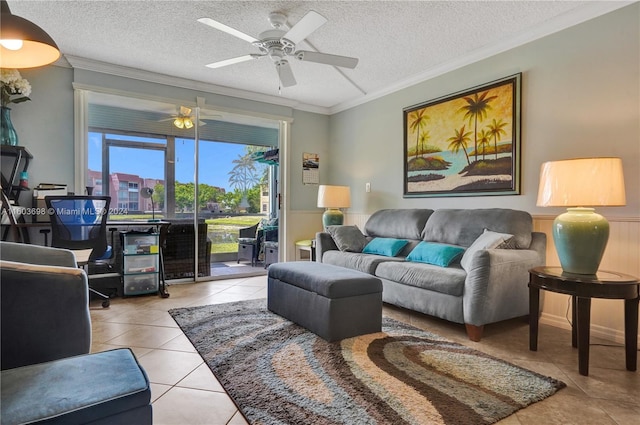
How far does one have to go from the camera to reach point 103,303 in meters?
3.21

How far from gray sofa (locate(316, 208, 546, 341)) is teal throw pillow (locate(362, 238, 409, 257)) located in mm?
66

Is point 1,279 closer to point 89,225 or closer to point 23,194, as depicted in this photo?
point 89,225

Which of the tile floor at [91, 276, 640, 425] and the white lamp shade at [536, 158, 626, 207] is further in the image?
the white lamp shade at [536, 158, 626, 207]

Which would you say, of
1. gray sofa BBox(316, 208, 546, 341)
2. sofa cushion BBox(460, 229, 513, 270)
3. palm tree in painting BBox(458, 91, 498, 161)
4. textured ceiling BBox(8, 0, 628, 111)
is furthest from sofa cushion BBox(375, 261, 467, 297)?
textured ceiling BBox(8, 0, 628, 111)

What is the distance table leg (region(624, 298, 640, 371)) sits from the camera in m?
1.97

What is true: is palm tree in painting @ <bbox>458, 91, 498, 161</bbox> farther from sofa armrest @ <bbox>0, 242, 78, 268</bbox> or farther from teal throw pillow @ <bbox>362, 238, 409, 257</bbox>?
sofa armrest @ <bbox>0, 242, 78, 268</bbox>

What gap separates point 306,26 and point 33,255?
2094 mm

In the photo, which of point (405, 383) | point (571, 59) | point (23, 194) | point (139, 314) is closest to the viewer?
point (405, 383)

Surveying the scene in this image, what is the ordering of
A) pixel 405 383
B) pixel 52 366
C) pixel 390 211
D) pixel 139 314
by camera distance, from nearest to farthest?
1. pixel 52 366
2. pixel 405 383
3. pixel 139 314
4. pixel 390 211

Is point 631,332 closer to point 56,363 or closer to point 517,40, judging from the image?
point 517,40

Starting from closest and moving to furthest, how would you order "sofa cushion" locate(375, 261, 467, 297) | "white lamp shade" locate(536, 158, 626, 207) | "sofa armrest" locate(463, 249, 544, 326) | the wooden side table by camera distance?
the wooden side table
"white lamp shade" locate(536, 158, 626, 207)
"sofa armrest" locate(463, 249, 544, 326)
"sofa cushion" locate(375, 261, 467, 297)

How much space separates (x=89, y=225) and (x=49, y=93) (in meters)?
1.52

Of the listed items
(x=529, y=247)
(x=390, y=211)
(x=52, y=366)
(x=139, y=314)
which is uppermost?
(x=390, y=211)

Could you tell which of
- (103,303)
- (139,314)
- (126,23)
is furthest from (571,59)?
(103,303)
